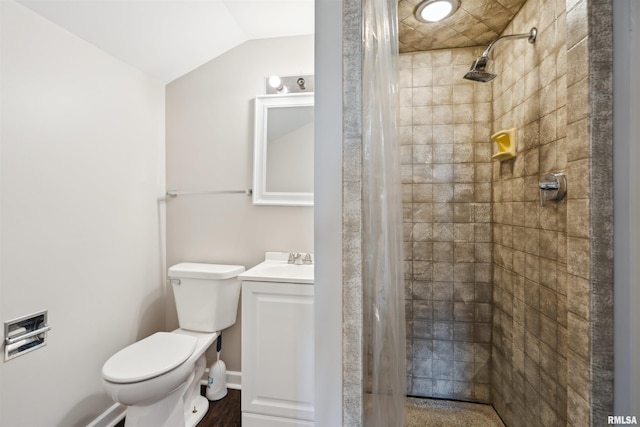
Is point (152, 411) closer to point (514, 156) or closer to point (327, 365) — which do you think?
point (327, 365)

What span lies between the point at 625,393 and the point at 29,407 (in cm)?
231

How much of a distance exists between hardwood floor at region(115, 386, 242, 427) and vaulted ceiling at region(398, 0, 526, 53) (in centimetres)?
246

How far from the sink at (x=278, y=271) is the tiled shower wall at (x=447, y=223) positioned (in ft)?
2.34

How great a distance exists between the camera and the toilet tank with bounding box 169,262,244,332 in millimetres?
1831

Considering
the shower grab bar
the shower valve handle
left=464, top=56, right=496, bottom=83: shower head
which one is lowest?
the shower valve handle

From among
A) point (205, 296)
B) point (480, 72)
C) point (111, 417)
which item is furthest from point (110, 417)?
point (480, 72)

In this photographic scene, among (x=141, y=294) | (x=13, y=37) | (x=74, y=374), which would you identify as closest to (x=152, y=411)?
(x=74, y=374)

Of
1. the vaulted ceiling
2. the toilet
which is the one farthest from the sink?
the vaulted ceiling

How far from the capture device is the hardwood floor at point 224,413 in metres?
1.70

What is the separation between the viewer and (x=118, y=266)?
70.2 inches

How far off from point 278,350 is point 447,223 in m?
1.27

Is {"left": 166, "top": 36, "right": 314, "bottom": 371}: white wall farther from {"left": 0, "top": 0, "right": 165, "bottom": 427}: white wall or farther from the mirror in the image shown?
{"left": 0, "top": 0, "right": 165, "bottom": 427}: white wall

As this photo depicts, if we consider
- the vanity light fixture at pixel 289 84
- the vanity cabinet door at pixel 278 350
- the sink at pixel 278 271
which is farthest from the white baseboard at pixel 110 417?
the vanity light fixture at pixel 289 84

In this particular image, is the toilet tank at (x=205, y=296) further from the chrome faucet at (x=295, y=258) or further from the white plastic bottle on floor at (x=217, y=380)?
the chrome faucet at (x=295, y=258)
